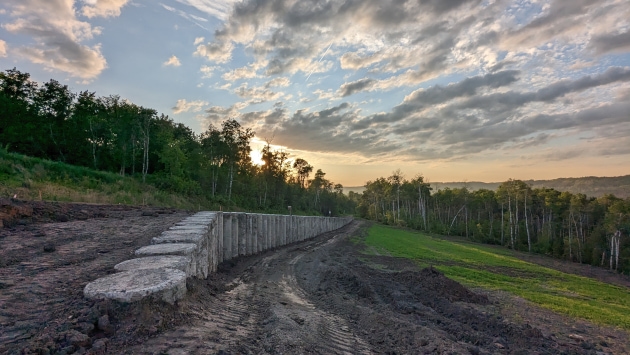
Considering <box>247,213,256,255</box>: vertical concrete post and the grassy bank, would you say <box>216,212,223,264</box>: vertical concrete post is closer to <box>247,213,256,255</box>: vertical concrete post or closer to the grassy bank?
<box>247,213,256,255</box>: vertical concrete post

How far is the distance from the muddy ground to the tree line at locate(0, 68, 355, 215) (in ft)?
107

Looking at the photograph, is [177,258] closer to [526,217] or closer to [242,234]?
[242,234]

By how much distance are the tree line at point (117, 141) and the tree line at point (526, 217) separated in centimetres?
4915

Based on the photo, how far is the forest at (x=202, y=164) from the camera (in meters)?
40.5

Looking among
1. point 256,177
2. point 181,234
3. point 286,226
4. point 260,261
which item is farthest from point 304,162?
point 181,234

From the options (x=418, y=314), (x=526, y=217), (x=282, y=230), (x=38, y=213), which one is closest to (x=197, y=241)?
(x=418, y=314)

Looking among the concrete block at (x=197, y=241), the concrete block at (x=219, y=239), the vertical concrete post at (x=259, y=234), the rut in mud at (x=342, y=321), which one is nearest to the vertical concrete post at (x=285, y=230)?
the vertical concrete post at (x=259, y=234)

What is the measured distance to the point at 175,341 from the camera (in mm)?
3111

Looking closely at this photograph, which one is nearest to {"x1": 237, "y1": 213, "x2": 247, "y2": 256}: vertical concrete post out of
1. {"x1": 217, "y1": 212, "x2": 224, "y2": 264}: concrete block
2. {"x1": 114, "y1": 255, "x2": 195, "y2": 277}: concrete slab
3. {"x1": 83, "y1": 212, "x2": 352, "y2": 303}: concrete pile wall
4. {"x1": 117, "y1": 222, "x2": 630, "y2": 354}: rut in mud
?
{"x1": 83, "y1": 212, "x2": 352, "y2": 303}: concrete pile wall

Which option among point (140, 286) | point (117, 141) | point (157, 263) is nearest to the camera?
point (140, 286)

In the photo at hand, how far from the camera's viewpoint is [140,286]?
11.9ft

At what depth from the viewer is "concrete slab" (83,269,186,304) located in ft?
11.4

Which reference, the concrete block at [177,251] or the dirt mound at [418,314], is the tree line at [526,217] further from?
the concrete block at [177,251]

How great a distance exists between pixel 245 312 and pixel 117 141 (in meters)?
48.0
